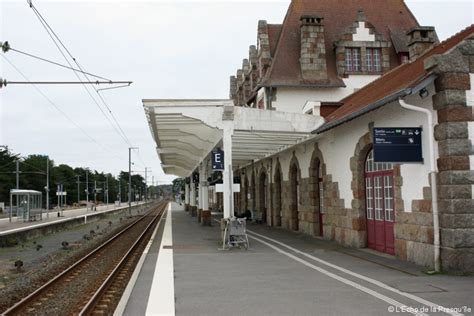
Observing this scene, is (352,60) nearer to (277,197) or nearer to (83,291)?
(277,197)

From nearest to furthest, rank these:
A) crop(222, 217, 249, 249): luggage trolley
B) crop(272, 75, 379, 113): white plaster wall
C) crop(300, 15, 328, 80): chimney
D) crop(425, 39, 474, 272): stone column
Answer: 1. crop(425, 39, 474, 272): stone column
2. crop(222, 217, 249, 249): luggage trolley
3. crop(272, 75, 379, 113): white plaster wall
4. crop(300, 15, 328, 80): chimney

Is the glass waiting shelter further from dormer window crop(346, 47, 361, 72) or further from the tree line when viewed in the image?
the tree line

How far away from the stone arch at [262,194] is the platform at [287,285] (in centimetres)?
1468

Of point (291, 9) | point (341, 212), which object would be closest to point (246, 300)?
point (341, 212)

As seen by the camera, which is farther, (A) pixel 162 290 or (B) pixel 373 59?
(B) pixel 373 59

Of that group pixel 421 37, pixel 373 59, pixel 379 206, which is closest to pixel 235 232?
pixel 379 206

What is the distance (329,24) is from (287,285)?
1971 centimetres

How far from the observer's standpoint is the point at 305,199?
66.8ft

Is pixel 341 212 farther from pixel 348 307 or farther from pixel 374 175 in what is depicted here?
pixel 348 307

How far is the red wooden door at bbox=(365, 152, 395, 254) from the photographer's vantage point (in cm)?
1330

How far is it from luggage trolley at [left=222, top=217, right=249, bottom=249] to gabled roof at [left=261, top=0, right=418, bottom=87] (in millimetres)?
9686

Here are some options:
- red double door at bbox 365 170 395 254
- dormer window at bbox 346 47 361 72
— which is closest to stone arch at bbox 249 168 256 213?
dormer window at bbox 346 47 361 72

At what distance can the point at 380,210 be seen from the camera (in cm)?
1389

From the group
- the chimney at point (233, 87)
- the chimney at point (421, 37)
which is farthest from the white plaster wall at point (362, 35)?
the chimney at point (233, 87)
